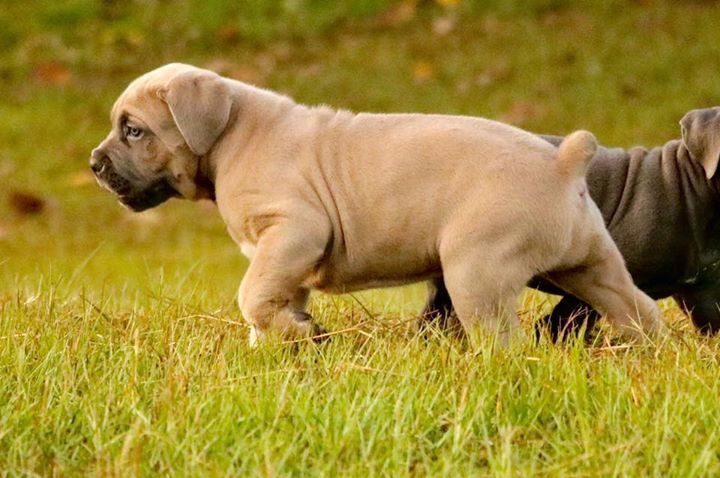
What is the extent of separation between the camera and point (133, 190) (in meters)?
6.10

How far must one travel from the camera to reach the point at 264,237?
5.64 m

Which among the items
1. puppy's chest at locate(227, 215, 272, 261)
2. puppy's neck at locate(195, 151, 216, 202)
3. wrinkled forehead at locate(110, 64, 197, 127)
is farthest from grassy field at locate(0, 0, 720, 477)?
wrinkled forehead at locate(110, 64, 197, 127)

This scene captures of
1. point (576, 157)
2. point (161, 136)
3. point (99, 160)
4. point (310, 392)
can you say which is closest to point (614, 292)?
Answer: point (576, 157)

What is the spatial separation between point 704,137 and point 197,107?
86.6 inches

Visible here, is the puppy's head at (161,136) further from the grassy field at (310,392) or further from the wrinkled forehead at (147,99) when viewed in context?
the grassy field at (310,392)

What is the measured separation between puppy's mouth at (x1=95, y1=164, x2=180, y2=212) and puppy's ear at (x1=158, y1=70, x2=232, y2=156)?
29cm

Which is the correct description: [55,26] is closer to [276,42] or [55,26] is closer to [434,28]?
[276,42]

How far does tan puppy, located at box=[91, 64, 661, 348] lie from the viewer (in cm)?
540

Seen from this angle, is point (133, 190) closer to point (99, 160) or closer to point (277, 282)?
point (99, 160)

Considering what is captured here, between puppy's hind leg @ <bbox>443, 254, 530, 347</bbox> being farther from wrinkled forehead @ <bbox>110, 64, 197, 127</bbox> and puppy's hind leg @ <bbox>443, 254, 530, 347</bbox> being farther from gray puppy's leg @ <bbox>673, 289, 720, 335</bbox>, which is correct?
wrinkled forehead @ <bbox>110, 64, 197, 127</bbox>

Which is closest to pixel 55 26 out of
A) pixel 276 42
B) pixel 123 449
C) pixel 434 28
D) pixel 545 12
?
pixel 276 42

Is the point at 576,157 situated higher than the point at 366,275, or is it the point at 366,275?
the point at 576,157

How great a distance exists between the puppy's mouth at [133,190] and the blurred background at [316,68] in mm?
6377

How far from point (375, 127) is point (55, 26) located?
13158mm
